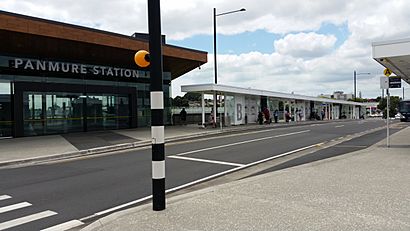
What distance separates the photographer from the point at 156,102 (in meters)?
5.46

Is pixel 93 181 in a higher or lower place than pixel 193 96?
lower

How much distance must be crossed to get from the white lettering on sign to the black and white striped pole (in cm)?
1886

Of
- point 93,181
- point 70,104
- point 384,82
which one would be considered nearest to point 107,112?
point 70,104

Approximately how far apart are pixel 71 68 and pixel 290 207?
21632 millimetres

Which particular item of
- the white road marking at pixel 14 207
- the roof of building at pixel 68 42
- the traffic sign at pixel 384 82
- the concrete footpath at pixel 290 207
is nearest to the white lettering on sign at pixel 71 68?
the roof of building at pixel 68 42

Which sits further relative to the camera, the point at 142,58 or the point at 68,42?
the point at 68,42

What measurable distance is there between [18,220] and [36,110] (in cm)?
1749

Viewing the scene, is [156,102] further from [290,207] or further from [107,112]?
[107,112]

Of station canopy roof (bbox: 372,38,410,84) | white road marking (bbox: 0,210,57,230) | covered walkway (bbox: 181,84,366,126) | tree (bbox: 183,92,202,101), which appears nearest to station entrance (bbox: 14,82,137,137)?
covered walkway (bbox: 181,84,366,126)

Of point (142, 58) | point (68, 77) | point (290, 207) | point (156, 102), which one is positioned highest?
point (68, 77)

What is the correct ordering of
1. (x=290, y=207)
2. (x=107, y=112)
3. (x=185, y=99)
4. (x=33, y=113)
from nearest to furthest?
(x=290, y=207)
(x=33, y=113)
(x=107, y=112)
(x=185, y=99)

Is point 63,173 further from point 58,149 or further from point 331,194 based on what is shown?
point 331,194

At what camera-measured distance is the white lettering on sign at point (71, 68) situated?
849 inches

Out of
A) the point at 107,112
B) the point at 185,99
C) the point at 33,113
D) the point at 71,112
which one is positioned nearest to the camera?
the point at 33,113
